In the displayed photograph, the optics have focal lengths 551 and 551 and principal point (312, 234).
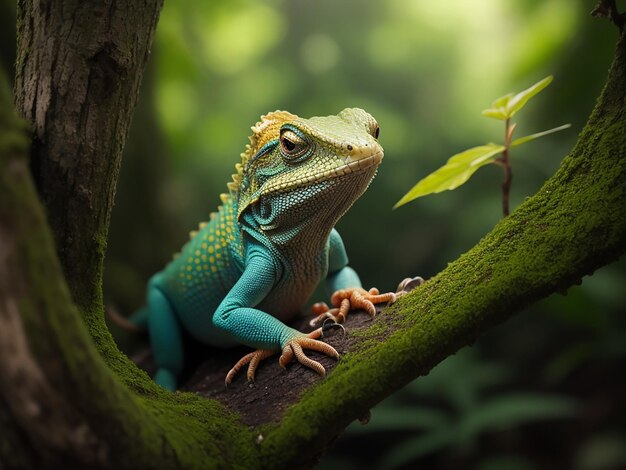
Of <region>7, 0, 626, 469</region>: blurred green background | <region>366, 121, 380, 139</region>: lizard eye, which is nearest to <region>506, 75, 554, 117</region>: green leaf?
<region>366, 121, 380, 139</region>: lizard eye

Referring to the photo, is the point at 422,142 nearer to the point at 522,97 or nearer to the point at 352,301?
the point at 522,97

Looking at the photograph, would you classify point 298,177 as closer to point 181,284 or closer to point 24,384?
point 181,284

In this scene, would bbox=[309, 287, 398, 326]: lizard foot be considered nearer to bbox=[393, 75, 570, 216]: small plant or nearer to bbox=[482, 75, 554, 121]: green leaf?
bbox=[393, 75, 570, 216]: small plant

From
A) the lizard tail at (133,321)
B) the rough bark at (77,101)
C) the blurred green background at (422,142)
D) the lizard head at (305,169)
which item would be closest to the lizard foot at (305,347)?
the lizard head at (305,169)

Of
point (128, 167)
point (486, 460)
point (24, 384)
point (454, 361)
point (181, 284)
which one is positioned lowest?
point (486, 460)

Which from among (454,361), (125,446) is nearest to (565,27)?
(454,361)

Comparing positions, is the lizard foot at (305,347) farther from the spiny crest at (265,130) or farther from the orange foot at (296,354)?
the spiny crest at (265,130)

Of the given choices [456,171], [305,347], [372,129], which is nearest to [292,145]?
[372,129]
